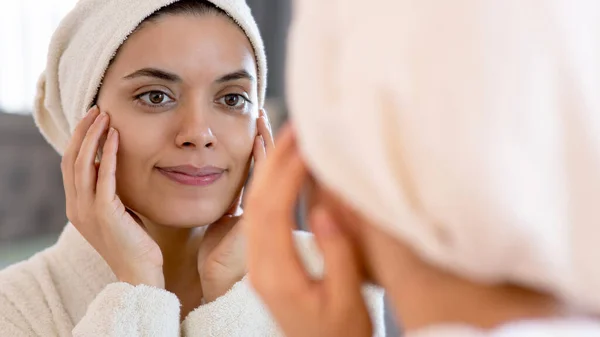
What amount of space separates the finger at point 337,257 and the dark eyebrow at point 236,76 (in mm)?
718

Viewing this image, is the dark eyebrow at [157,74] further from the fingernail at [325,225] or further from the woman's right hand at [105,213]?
the fingernail at [325,225]

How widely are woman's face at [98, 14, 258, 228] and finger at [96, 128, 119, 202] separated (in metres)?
0.02

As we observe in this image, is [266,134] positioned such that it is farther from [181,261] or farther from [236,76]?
[181,261]

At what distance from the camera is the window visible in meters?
3.31

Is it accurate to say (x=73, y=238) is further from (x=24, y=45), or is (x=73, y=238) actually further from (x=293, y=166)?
(x=24, y=45)

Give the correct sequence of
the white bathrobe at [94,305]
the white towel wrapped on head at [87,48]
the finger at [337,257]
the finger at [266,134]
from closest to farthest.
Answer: the finger at [337,257], the white bathrobe at [94,305], the white towel wrapped on head at [87,48], the finger at [266,134]

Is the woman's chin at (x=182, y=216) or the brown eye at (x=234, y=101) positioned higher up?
the brown eye at (x=234, y=101)

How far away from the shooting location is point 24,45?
11.0 ft

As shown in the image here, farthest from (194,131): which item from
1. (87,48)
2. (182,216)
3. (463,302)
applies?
(463,302)

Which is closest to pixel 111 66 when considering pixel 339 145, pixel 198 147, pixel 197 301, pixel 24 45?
pixel 198 147

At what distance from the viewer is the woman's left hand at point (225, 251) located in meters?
1.23

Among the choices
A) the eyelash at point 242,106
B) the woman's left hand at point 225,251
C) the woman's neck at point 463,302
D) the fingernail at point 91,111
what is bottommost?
the woman's left hand at point 225,251

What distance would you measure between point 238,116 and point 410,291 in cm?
86

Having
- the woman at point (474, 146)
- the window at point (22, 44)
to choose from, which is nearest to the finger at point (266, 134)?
the woman at point (474, 146)
